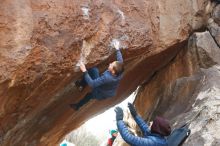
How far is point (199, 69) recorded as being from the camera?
11555 millimetres

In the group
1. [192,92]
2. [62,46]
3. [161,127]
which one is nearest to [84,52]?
[62,46]

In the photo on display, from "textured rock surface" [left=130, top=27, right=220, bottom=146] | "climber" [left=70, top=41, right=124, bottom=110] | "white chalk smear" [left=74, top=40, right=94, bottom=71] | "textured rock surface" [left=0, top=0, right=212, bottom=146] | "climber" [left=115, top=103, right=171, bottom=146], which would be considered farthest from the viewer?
"textured rock surface" [left=130, top=27, right=220, bottom=146]

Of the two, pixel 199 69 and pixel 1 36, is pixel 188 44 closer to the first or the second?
pixel 199 69

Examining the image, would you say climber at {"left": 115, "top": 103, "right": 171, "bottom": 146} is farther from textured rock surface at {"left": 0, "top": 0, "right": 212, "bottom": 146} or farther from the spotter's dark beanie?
textured rock surface at {"left": 0, "top": 0, "right": 212, "bottom": 146}

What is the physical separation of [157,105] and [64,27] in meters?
4.54

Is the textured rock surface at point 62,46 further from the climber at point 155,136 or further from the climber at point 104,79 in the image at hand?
the climber at point 155,136

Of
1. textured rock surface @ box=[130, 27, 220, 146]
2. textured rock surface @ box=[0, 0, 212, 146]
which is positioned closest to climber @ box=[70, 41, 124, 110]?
textured rock surface @ box=[0, 0, 212, 146]

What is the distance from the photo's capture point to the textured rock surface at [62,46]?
8.04 m

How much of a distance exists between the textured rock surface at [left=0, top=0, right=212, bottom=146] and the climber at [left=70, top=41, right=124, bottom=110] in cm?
21

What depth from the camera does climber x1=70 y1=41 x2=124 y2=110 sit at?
872 centimetres

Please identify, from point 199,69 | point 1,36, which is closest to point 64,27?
point 1,36

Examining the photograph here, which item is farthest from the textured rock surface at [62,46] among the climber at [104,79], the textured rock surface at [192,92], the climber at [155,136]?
the climber at [155,136]

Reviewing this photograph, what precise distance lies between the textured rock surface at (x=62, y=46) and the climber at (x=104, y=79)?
215 millimetres

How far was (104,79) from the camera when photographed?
8.71 meters
